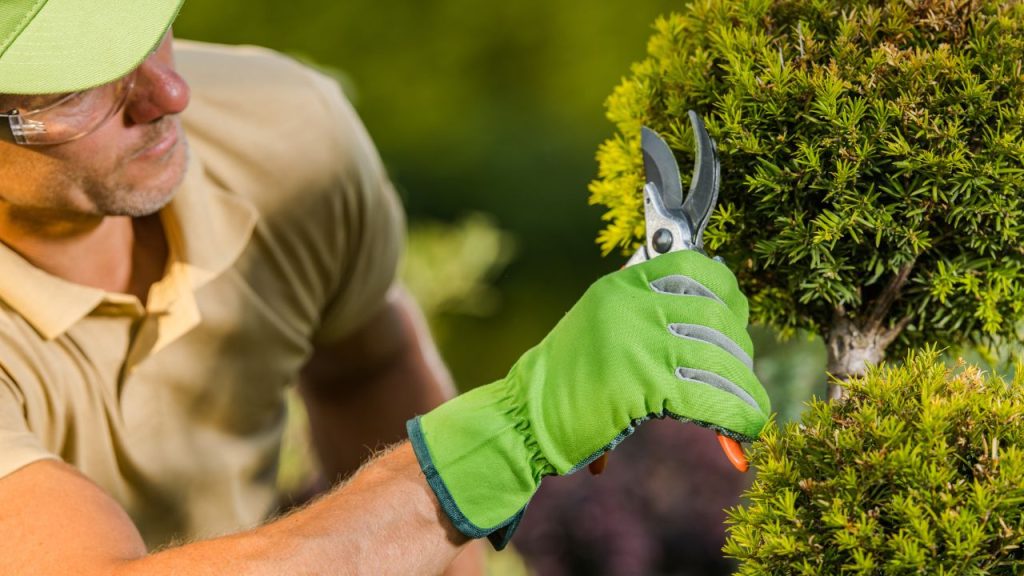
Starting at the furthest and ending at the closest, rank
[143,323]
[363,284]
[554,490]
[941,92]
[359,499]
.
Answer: [554,490] < [363,284] < [143,323] < [359,499] < [941,92]

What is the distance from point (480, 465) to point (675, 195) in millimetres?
333

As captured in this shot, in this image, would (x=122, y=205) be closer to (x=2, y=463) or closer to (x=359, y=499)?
(x=2, y=463)

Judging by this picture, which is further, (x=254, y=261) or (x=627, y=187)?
(x=254, y=261)

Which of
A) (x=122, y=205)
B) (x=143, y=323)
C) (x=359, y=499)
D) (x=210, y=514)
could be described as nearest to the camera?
(x=359, y=499)

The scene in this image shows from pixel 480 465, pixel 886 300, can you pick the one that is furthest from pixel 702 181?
pixel 480 465

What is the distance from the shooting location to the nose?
1322mm

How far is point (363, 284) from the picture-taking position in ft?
6.31

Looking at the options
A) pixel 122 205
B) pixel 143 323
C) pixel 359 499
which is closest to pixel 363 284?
pixel 143 323

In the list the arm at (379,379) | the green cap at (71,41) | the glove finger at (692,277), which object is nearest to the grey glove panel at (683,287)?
the glove finger at (692,277)

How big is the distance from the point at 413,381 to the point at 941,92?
4.01 feet

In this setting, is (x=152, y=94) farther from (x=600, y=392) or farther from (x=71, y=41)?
(x=600, y=392)

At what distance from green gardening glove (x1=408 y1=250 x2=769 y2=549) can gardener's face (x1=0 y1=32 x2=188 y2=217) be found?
1.69 ft

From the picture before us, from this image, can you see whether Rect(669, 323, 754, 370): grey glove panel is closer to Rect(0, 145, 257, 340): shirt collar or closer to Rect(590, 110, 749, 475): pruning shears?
Rect(590, 110, 749, 475): pruning shears

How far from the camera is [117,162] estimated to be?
1333 millimetres
